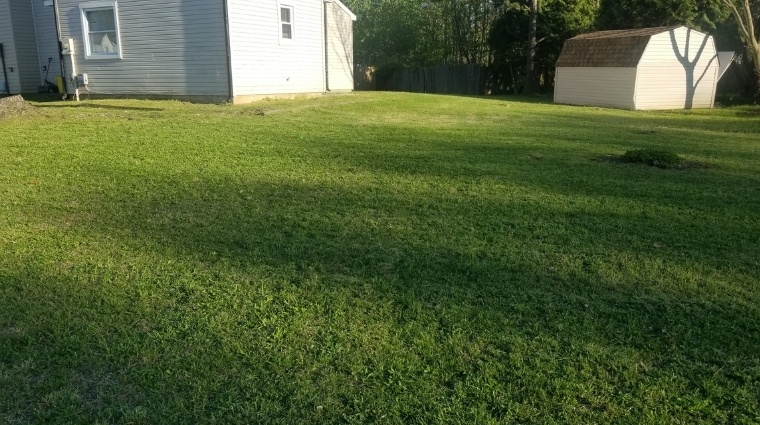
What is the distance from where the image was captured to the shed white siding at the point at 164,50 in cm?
1466

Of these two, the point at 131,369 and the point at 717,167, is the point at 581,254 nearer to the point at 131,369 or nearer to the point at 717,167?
the point at 131,369

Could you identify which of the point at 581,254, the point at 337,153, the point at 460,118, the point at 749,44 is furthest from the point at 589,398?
the point at 749,44

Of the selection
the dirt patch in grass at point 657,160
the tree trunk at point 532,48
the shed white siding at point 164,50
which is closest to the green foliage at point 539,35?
the tree trunk at point 532,48

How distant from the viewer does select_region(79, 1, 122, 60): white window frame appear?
1543 centimetres

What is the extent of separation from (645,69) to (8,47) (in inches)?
861

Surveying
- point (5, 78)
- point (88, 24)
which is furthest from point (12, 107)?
point (5, 78)

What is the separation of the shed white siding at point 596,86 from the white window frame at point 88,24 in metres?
15.9

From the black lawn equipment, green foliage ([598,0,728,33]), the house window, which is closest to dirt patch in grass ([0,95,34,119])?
the house window

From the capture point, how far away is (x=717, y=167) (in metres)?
7.52

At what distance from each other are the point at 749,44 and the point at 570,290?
22841mm

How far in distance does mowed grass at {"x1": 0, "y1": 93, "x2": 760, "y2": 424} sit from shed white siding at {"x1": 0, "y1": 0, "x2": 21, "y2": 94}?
15.3m

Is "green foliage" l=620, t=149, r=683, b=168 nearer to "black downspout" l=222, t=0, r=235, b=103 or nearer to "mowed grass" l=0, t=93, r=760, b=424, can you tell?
"mowed grass" l=0, t=93, r=760, b=424

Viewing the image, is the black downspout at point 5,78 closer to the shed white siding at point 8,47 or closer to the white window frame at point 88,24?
the shed white siding at point 8,47

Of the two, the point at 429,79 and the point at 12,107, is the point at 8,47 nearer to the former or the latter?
the point at 12,107
